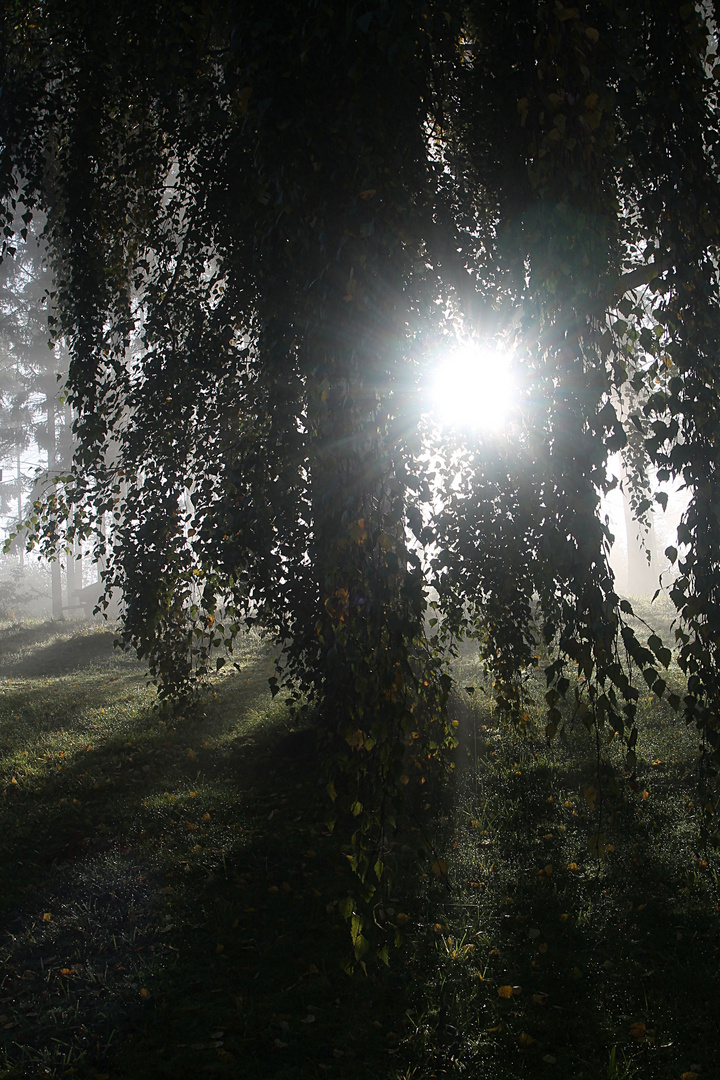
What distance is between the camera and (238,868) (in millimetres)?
4492

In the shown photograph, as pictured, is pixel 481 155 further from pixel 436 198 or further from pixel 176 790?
pixel 176 790

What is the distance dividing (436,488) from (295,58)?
3443 millimetres

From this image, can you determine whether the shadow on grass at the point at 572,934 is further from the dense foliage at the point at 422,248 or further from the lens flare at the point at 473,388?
the lens flare at the point at 473,388

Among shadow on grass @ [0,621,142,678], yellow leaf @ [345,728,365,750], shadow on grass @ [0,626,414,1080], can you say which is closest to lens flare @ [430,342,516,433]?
yellow leaf @ [345,728,365,750]

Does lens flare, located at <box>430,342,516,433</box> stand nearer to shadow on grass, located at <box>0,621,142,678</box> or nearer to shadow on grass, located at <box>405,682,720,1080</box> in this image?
shadow on grass, located at <box>405,682,720,1080</box>

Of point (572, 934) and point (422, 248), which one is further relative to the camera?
point (422, 248)

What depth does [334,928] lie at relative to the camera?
3.85 metres

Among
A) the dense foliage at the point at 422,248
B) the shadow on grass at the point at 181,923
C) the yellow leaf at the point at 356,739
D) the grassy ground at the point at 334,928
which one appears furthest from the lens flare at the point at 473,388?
the shadow on grass at the point at 181,923

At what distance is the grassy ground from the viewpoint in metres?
2.92

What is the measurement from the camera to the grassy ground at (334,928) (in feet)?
9.59

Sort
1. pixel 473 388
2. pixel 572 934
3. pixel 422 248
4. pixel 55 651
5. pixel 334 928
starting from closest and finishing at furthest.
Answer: pixel 572 934
pixel 334 928
pixel 422 248
pixel 473 388
pixel 55 651

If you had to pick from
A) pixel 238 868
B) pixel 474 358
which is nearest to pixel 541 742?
pixel 238 868

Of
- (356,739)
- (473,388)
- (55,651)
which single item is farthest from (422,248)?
(55,651)

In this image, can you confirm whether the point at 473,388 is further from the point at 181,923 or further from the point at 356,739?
the point at 181,923
